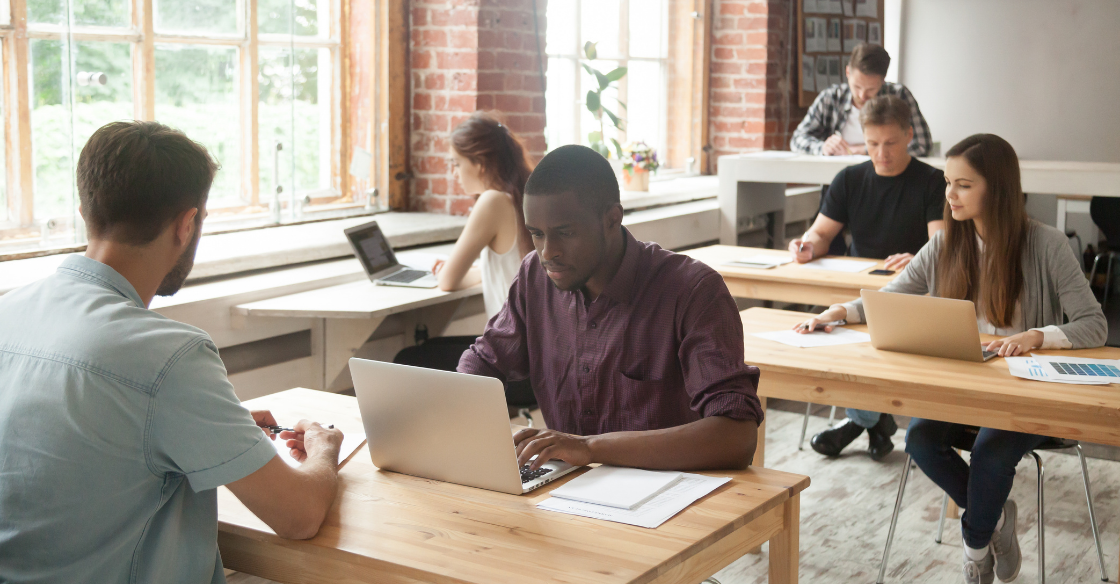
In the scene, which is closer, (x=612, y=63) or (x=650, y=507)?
(x=650, y=507)

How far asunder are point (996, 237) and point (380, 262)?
1911mm

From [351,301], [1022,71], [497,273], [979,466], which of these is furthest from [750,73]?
[979,466]

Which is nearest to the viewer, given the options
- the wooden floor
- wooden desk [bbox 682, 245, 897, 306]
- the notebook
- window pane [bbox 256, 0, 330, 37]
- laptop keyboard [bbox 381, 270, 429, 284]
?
the notebook

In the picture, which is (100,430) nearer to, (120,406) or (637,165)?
(120,406)

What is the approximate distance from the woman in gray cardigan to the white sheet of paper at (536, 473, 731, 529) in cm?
121

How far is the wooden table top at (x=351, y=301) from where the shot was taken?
3.03 meters

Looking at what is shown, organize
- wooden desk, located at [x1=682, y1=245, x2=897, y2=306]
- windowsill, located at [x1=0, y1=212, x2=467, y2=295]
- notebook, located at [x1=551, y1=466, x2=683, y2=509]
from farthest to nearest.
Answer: wooden desk, located at [x1=682, y1=245, x2=897, y2=306] → windowsill, located at [x1=0, y1=212, x2=467, y2=295] → notebook, located at [x1=551, y1=466, x2=683, y2=509]

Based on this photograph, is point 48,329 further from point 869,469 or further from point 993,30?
point 993,30

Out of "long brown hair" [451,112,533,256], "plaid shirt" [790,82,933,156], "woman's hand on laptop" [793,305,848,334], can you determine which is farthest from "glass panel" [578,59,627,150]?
"woman's hand on laptop" [793,305,848,334]

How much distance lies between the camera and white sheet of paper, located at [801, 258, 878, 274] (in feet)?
12.7

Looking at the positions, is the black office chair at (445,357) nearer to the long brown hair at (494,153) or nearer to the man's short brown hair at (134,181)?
the long brown hair at (494,153)

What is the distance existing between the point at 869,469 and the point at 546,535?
2.48 m

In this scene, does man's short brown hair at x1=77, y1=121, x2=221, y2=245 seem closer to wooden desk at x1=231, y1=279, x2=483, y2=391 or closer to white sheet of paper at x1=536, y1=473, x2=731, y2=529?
white sheet of paper at x1=536, y1=473, x2=731, y2=529

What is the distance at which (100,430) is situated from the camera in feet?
4.15
